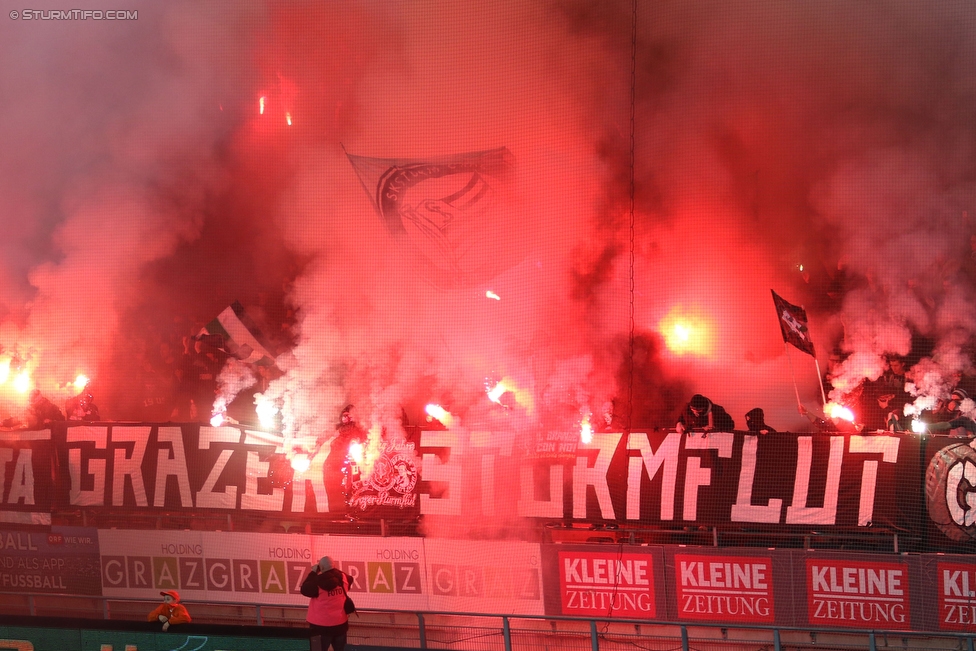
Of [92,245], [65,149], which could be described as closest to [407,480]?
[92,245]

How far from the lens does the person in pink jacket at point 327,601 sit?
19.7ft

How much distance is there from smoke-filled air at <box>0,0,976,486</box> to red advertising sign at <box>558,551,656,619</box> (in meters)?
A: 1.84

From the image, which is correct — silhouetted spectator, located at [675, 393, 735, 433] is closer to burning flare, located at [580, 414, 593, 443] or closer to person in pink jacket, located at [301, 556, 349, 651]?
burning flare, located at [580, 414, 593, 443]

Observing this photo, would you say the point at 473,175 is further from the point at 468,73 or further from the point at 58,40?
the point at 58,40

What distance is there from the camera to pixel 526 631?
7020 mm

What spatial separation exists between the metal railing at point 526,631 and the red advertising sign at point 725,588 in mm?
109

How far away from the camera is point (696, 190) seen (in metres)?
10.3

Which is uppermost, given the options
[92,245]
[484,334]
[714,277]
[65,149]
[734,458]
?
[65,149]

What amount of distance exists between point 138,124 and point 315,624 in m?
7.56

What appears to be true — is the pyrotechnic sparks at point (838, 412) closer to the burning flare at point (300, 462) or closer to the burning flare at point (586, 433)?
the burning flare at point (586, 433)

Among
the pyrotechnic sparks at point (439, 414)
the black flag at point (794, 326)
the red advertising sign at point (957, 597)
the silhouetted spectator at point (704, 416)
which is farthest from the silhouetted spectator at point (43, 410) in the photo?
the red advertising sign at point (957, 597)

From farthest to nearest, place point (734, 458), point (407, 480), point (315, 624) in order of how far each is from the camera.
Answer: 1. point (407, 480)
2. point (734, 458)
3. point (315, 624)

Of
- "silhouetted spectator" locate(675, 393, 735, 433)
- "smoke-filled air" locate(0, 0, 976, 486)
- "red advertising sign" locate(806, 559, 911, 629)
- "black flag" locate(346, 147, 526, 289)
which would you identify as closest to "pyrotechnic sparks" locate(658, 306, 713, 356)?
→ "smoke-filled air" locate(0, 0, 976, 486)

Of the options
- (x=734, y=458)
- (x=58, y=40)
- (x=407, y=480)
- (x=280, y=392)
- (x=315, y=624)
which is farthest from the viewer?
(x=58, y=40)
